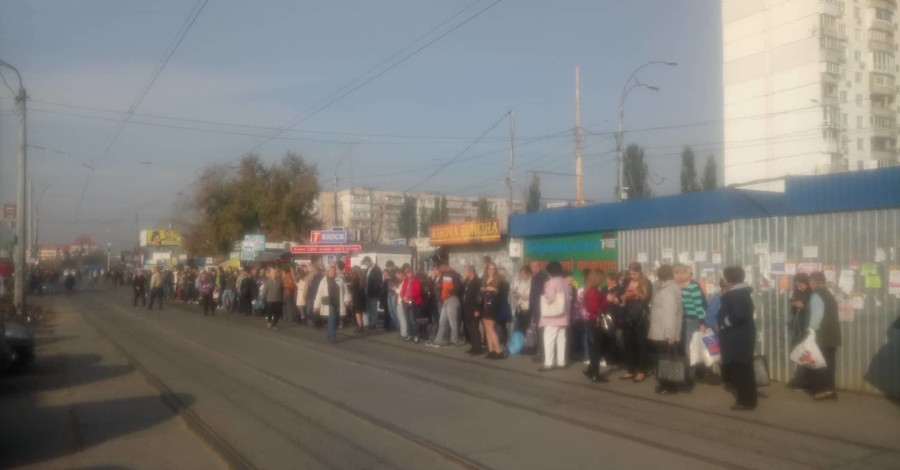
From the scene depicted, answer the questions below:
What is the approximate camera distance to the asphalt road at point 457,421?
8.00m

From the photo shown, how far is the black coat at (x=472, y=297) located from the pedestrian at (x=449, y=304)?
104 cm

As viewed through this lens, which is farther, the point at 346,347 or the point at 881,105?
the point at 881,105

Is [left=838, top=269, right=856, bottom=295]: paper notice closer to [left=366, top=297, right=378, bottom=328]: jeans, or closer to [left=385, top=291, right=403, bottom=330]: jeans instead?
[left=385, top=291, right=403, bottom=330]: jeans

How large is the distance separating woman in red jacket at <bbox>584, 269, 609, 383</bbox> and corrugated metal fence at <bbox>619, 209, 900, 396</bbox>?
6.81 ft

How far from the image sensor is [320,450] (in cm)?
853

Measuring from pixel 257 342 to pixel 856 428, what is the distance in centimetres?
1431

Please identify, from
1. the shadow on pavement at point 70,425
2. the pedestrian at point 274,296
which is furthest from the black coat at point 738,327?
the pedestrian at point 274,296

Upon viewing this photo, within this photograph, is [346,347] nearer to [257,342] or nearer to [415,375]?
[257,342]

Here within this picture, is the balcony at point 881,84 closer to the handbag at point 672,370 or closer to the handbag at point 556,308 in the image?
the handbag at point 556,308

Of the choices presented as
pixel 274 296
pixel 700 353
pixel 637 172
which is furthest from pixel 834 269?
pixel 637 172

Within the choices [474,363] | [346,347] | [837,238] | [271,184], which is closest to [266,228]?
[271,184]

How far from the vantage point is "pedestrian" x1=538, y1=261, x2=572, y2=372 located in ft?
46.3

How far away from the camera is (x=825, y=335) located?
11031 mm

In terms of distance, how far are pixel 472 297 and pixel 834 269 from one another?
22.6 ft
